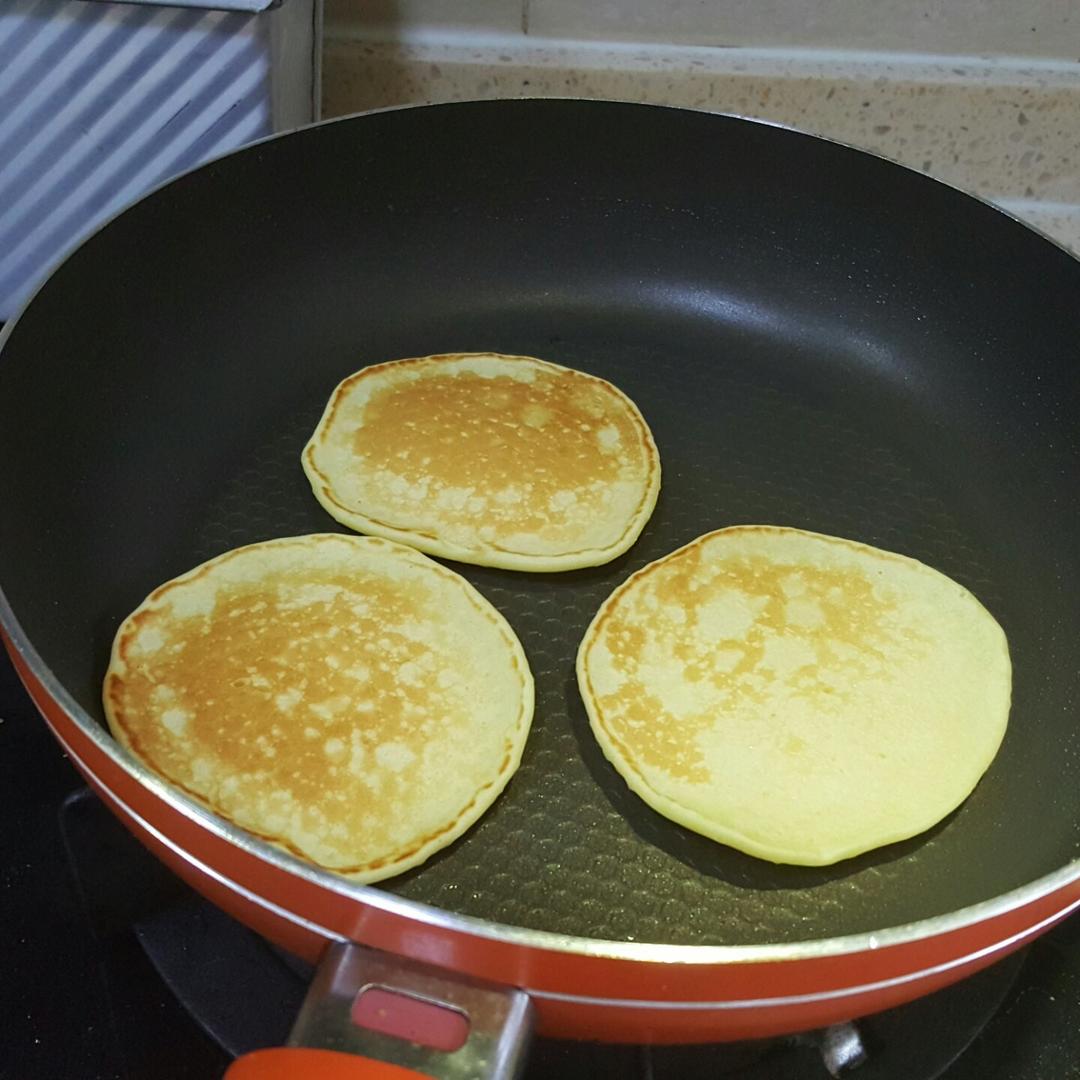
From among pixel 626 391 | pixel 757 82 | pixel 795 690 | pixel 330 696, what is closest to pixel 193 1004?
pixel 330 696

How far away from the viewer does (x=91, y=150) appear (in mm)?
1040

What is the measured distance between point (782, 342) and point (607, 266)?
0.20 metres

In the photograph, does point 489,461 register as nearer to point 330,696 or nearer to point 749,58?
point 330,696

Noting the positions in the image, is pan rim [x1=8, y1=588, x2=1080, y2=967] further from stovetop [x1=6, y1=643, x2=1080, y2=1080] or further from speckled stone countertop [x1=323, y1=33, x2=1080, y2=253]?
speckled stone countertop [x1=323, y1=33, x2=1080, y2=253]

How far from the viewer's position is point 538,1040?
757mm

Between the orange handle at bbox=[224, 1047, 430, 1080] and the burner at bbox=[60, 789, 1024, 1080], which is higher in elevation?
the orange handle at bbox=[224, 1047, 430, 1080]

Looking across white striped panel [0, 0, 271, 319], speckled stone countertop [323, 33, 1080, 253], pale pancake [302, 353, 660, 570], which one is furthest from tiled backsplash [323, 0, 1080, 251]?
pale pancake [302, 353, 660, 570]

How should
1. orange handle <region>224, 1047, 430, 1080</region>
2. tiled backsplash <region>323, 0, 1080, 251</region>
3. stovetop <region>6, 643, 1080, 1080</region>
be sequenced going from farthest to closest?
tiled backsplash <region>323, 0, 1080, 251</region>, stovetop <region>6, 643, 1080, 1080</region>, orange handle <region>224, 1047, 430, 1080</region>

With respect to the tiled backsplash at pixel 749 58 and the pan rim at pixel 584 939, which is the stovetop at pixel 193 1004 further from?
the tiled backsplash at pixel 749 58

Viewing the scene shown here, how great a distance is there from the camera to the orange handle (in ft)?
1.76

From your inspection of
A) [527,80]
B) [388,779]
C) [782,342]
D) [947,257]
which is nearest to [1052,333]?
[947,257]

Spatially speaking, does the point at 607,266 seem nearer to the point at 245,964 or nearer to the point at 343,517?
the point at 343,517

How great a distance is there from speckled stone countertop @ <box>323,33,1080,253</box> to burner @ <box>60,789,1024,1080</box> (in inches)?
32.6

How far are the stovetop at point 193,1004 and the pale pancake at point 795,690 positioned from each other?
0.13 m
